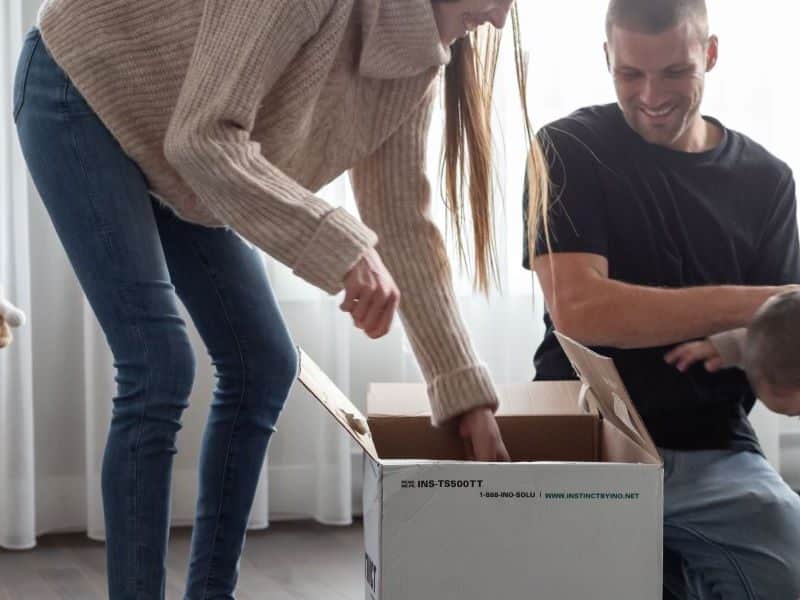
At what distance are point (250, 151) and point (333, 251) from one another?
13 cm

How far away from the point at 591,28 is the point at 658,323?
4.35ft

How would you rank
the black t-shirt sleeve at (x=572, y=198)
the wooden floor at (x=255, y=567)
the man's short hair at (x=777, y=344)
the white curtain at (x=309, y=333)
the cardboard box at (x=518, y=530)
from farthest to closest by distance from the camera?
1. the white curtain at (x=309, y=333)
2. the wooden floor at (x=255, y=567)
3. the black t-shirt sleeve at (x=572, y=198)
4. the man's short hair at (x=777, y=344)
5. the cardboard box at (x=518, y=530)

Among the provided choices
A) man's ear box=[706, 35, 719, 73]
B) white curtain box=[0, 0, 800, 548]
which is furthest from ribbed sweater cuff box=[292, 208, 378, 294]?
white curtain box=[0, 0, 800, 548]

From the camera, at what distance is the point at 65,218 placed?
1.20 metres

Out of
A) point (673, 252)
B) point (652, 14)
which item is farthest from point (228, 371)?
point (652, 14)

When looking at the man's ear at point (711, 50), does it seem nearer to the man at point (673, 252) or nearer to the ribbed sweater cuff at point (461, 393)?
the man at point (673, 252)

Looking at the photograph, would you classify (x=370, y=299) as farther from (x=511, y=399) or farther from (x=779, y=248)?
(x=779, y=248)

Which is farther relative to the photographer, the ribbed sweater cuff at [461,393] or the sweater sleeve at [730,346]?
the sweater sleeve at [730,346]

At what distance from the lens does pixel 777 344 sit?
141cm

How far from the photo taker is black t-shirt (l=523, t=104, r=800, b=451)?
1485 millimetres

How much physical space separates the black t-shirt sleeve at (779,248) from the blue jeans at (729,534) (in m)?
0.28

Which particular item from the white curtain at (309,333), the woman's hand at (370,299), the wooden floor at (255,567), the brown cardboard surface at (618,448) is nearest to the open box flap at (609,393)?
the brown cardboard surface at (618,448)

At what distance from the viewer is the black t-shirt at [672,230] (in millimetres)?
1485

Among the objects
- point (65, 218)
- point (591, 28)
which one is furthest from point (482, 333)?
point (65, 218)
